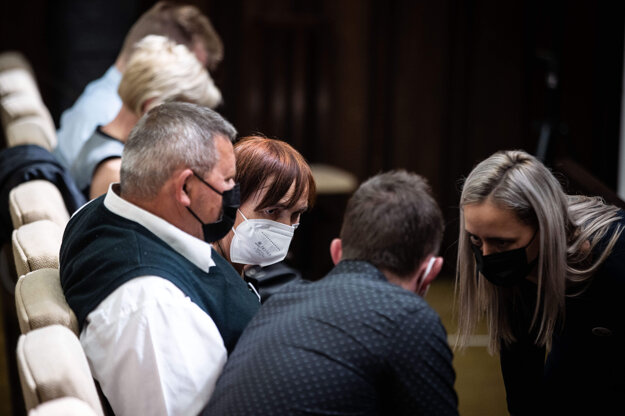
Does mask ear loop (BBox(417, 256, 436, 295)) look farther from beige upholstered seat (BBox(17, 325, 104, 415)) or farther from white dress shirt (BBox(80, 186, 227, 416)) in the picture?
beige upholstered seat (BBox(17, 325, 104, 415))

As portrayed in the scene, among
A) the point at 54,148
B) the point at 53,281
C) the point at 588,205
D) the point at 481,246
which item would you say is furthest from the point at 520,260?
the point at 54,148

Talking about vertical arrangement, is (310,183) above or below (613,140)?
above

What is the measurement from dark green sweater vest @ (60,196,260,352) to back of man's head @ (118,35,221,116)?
101 centimetres

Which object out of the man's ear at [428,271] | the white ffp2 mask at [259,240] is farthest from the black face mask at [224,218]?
the man's ear at [428,271]

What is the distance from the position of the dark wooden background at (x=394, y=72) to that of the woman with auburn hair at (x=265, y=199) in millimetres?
2965

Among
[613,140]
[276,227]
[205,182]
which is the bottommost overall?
[613,140]

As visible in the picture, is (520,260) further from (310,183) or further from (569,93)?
(569,93)

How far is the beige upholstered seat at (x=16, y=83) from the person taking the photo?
12.4ft

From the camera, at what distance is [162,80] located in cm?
282

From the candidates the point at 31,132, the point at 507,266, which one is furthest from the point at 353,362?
the point at 31,132

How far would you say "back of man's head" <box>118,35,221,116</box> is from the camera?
2818 mm

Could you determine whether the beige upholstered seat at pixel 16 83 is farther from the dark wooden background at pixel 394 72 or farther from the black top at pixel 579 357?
the black top at pixel 579 357

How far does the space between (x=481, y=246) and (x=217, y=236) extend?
2.12 ft

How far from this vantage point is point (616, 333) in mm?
1927
